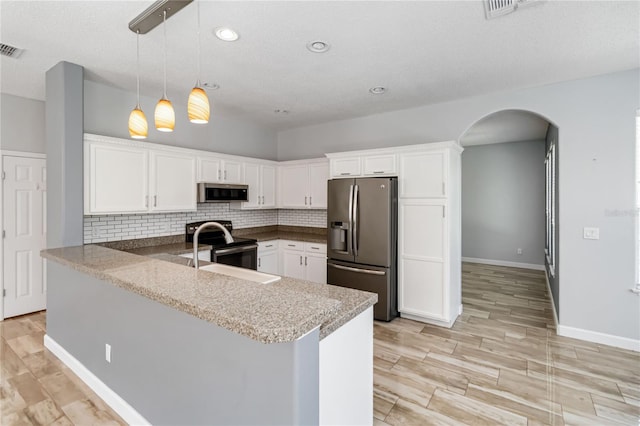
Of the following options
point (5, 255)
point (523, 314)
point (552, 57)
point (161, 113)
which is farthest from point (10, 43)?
point (523, 314)

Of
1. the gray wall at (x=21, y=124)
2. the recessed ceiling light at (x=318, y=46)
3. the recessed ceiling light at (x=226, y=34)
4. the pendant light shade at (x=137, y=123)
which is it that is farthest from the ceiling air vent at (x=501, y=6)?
the gray wall at (x=21, y=124)

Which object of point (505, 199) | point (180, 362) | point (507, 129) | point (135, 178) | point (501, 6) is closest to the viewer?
point (180, 362)

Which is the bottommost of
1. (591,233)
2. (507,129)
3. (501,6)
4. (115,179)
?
(591,233)

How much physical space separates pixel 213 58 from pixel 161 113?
1.26 meters

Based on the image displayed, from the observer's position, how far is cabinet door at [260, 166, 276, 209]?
5230mm

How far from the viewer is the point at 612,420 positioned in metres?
2.15

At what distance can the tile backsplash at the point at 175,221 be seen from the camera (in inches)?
145

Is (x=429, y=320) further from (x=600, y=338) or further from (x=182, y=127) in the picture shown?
(x=182, y=127)

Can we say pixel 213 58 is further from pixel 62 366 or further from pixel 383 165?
pixel 62 366

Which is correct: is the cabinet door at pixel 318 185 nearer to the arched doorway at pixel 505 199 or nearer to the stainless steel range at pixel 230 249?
the stainless steel range at pixel 230 249

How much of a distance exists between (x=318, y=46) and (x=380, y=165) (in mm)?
1797

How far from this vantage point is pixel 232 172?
4684mm

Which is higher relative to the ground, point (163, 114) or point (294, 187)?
point (163, 114)

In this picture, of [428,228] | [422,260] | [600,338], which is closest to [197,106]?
[428,228]
